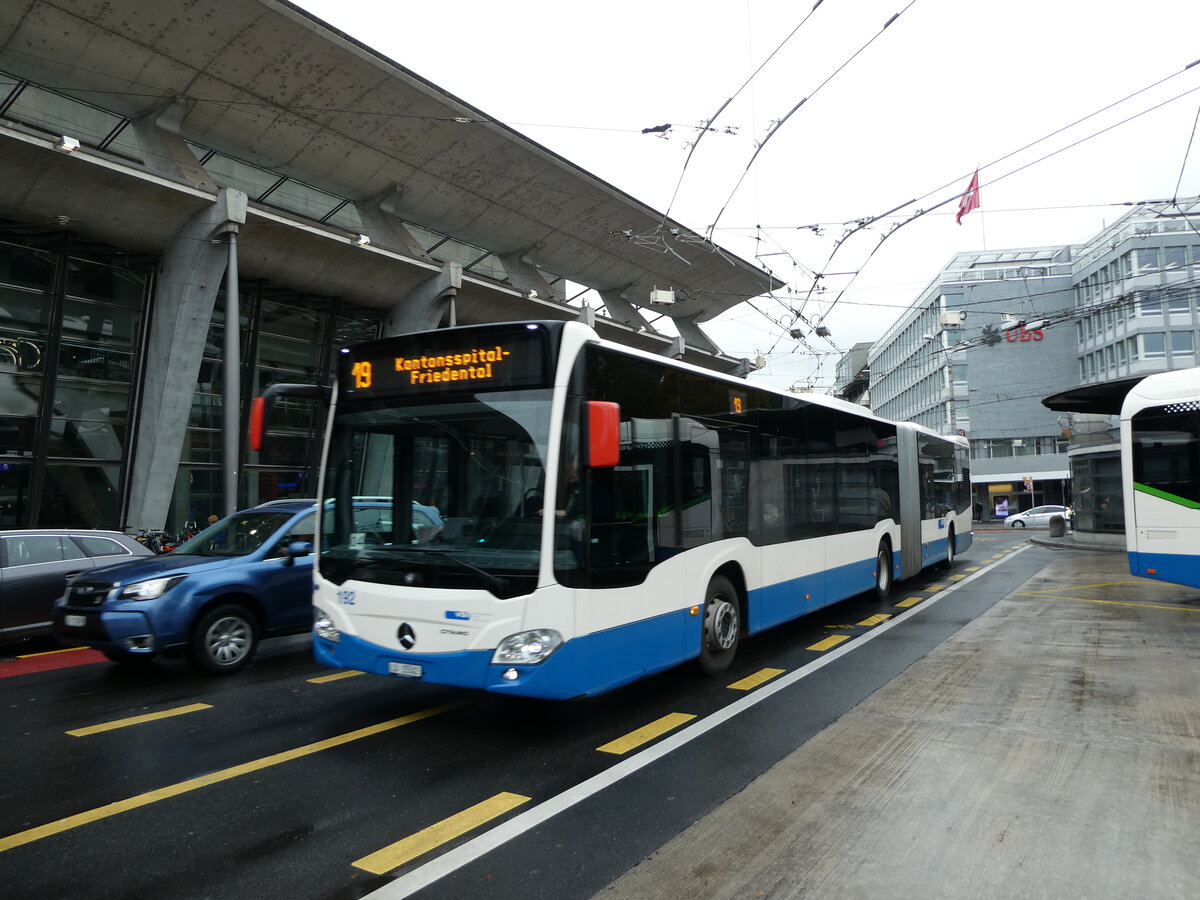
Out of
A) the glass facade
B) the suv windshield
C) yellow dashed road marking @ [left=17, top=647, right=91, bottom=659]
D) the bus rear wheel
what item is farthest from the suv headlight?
the bus rear wheel

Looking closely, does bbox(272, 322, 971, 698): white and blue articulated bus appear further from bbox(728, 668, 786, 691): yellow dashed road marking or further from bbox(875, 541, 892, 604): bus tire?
bbox(875, 541, 892, 604): bus tire

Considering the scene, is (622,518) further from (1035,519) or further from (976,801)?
(1035,519)

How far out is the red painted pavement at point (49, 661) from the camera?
818 cm

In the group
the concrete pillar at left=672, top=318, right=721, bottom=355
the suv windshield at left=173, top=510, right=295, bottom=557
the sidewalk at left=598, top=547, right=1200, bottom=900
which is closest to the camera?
the sidewalk at left=598, top=547, right=1200, bottom=900

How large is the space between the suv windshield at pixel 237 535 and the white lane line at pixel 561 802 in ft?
16.3

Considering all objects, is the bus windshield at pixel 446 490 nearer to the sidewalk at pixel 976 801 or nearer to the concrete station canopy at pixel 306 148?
the sidewalk at pixel 976 801

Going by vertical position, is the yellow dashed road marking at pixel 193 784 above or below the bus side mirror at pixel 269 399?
below

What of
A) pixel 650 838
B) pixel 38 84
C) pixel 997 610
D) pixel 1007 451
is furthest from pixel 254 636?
pixel 1007 451

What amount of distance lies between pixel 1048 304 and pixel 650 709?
2436 inches

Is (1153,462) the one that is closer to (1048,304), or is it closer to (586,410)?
(586,410)

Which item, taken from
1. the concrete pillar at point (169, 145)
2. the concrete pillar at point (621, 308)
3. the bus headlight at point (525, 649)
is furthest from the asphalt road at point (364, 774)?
the concrete pillar at point (621, 308)

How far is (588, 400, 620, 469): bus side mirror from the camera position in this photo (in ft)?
16.0

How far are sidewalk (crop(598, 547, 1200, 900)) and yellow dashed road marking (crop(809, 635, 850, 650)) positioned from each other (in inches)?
49.2

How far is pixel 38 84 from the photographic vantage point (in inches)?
682
